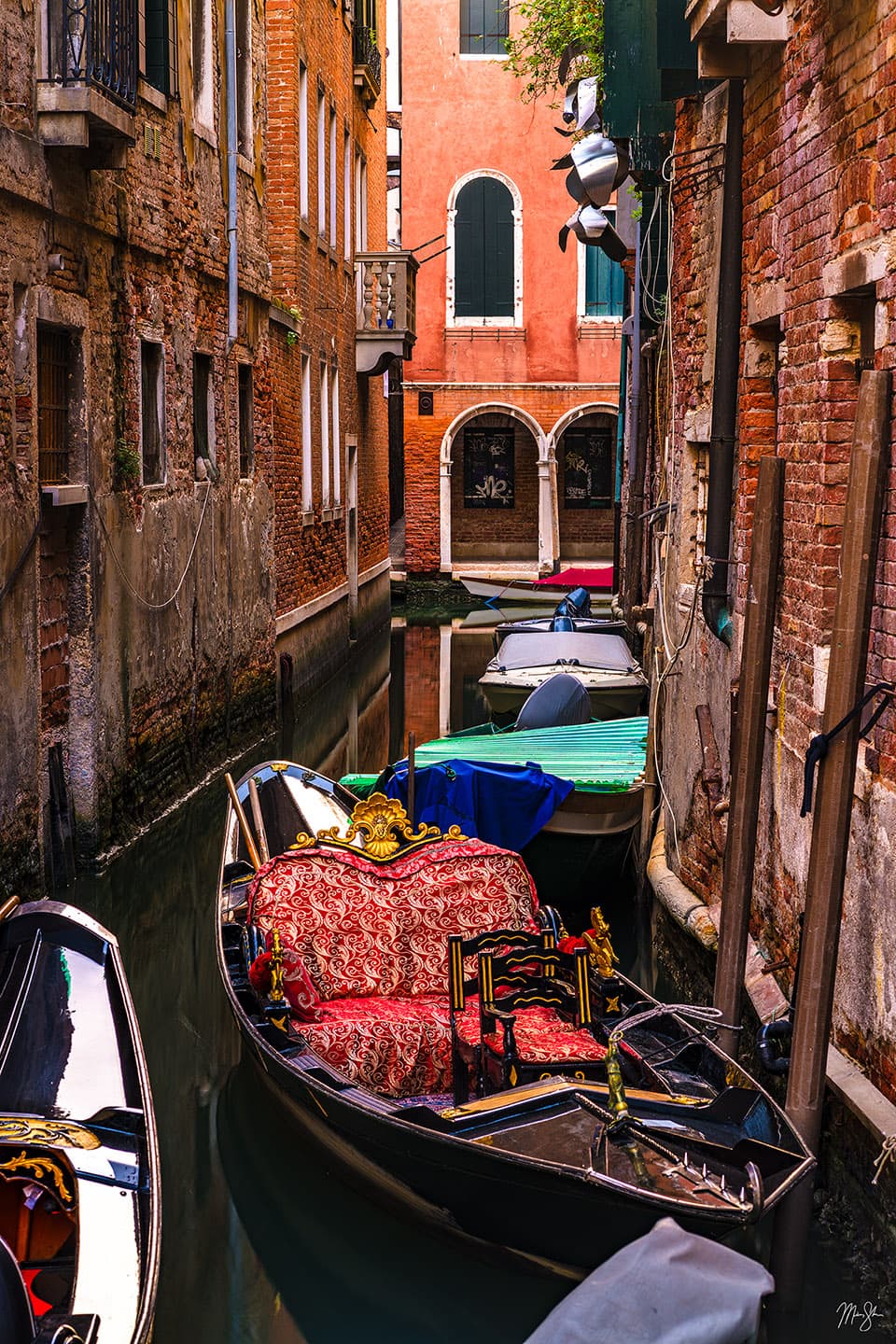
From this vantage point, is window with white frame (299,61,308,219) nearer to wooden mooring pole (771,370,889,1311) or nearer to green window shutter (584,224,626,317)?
green window shutter (584,224,626,317)

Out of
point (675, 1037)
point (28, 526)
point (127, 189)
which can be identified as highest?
point (127, 189)

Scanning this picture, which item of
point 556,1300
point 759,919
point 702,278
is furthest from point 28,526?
point 556,1300

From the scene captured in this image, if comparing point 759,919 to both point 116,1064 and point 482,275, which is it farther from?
point 482,275

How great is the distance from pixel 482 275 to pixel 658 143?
14531 millimetres

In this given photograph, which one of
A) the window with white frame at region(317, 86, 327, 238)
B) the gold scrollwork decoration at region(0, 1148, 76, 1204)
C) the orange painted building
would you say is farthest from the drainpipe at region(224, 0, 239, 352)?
the orange painted building

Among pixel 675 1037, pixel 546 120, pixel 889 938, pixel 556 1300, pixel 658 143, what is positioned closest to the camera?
pixel 889 938

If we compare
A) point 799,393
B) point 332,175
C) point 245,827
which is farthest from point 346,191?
point 799,393

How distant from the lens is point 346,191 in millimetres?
19094

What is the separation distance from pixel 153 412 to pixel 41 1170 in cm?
703

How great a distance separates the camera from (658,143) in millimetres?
10062

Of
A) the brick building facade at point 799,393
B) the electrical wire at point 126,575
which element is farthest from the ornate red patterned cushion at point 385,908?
the electrical wire at point 126,575

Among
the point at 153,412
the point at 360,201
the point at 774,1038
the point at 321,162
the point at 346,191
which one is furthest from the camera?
the point at 360,201

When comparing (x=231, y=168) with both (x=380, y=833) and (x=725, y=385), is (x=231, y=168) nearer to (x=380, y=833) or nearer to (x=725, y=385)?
(x=725, y=385)

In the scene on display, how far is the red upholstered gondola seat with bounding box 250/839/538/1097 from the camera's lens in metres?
5.87
